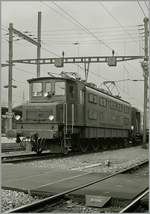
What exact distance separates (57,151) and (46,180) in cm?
852

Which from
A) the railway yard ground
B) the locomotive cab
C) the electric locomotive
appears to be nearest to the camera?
the railway yard ground

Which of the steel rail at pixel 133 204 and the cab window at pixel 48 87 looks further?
the cab window at pixel 48 87

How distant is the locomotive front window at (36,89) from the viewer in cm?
1991

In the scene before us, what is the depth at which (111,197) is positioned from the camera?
25.8ft

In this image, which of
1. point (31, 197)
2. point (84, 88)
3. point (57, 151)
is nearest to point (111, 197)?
point (31, 197)

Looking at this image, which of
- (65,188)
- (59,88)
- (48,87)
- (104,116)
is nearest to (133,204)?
(65,188)

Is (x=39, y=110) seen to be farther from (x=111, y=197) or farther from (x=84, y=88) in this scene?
(x=111, y=197)

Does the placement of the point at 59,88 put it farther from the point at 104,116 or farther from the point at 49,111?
the point at 104,116

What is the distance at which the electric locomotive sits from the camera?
18219 millimetres

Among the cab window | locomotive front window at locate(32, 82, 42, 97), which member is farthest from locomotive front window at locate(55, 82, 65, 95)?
locomotive front window at locate(32, 82, 42, 97)

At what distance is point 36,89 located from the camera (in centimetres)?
2008

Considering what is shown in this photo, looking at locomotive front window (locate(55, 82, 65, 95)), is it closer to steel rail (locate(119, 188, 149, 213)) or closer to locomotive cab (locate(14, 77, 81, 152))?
locomotive cab (locate(14, 77, 81, 152))

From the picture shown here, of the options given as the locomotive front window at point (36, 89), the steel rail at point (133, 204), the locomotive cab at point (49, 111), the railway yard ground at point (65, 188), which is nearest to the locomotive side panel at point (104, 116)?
the locomotive cab at point (49, 111)

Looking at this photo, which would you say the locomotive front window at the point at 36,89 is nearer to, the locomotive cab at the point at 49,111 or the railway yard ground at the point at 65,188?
the locomotive cab at the point at 49,111
